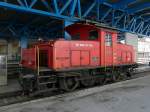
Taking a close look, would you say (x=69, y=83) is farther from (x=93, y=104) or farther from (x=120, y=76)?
(x=120, y=76)

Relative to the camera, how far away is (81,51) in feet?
31.8

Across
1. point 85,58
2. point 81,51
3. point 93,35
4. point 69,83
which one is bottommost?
point 69,83

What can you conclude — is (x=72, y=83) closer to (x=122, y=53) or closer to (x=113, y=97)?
(x=113, y=97)

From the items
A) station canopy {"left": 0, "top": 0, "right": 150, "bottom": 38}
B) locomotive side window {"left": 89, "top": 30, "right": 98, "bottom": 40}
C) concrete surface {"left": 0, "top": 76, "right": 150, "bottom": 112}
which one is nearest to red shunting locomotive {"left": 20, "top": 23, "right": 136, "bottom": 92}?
locomotive side window {"left": 89, "top": 30, "right": 98, "bottom": 40}

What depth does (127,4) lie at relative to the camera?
55.0 feet

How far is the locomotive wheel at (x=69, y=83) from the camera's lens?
896cm

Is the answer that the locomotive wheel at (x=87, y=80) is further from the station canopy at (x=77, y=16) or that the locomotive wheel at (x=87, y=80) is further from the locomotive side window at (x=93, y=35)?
the station canopy at (x=77, y=16)

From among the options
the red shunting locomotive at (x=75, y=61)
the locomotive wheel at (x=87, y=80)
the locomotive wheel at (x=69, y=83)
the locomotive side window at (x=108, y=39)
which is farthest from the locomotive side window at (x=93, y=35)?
the locomotive wheel at (x=69, y=83)

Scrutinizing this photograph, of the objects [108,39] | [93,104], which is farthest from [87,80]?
[93,104]

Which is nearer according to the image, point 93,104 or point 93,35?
point 93,104

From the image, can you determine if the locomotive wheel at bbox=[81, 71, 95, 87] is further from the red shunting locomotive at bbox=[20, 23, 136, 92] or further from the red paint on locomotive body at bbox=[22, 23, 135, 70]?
the red paint on locomotive body at bbox=[22, 23, 135, 70]

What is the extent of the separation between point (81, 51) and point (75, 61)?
55 cm

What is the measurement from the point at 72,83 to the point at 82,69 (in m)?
0.75

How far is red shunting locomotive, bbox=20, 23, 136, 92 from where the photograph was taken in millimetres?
8523
